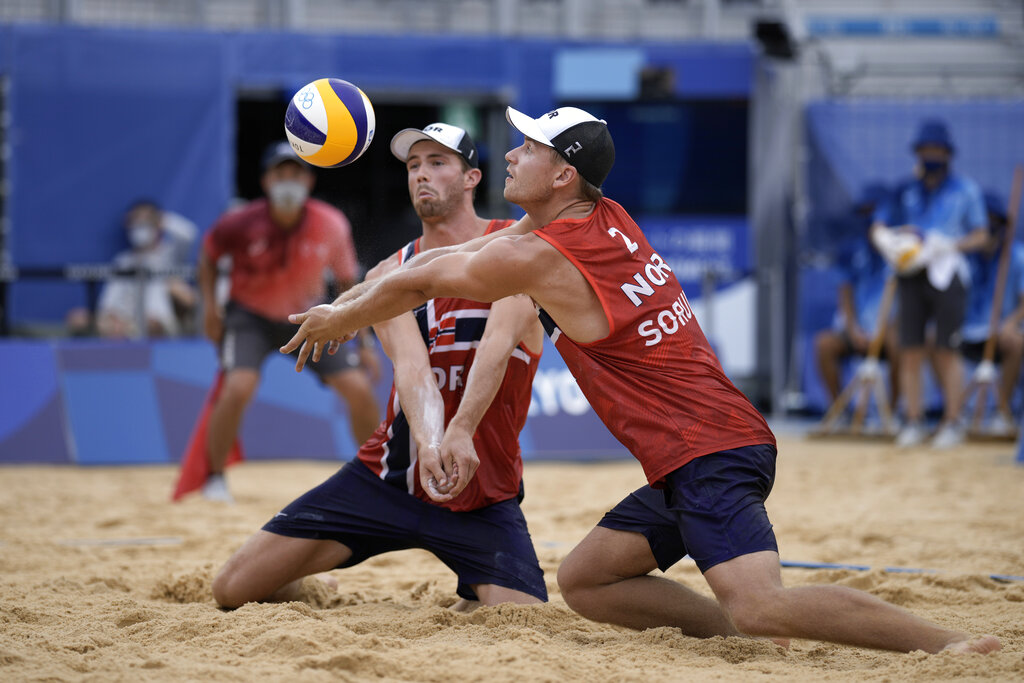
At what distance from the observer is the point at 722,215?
1365 cm

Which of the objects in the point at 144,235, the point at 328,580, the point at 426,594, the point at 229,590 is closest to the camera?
the point at 229,590

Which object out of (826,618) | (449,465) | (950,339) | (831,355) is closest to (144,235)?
(831,355)

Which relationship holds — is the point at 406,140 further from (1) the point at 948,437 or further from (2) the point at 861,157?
(2) the point at 861,157

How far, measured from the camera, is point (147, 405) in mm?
9445

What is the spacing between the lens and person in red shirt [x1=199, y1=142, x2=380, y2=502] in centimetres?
746

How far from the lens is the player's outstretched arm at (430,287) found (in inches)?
142

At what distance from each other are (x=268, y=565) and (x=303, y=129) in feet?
5.44

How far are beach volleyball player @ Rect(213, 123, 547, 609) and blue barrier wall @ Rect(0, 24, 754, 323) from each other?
29.3 feet

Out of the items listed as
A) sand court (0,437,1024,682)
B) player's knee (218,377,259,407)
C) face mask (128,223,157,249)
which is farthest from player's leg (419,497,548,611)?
face mask (128,223,157,249)

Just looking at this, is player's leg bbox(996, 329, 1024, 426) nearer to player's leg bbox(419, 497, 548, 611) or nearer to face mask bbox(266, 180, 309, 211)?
face mask bbox(266, 180, 309, 211)

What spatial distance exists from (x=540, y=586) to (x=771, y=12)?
1571cm

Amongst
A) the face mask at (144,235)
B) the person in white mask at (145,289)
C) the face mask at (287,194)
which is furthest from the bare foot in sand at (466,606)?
the face mask at (144,235)

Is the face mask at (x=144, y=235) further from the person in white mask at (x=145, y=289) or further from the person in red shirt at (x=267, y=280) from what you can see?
the person in red shirt at (x=267, y=280)

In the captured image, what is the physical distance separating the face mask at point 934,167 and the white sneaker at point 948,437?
8.15 ft
